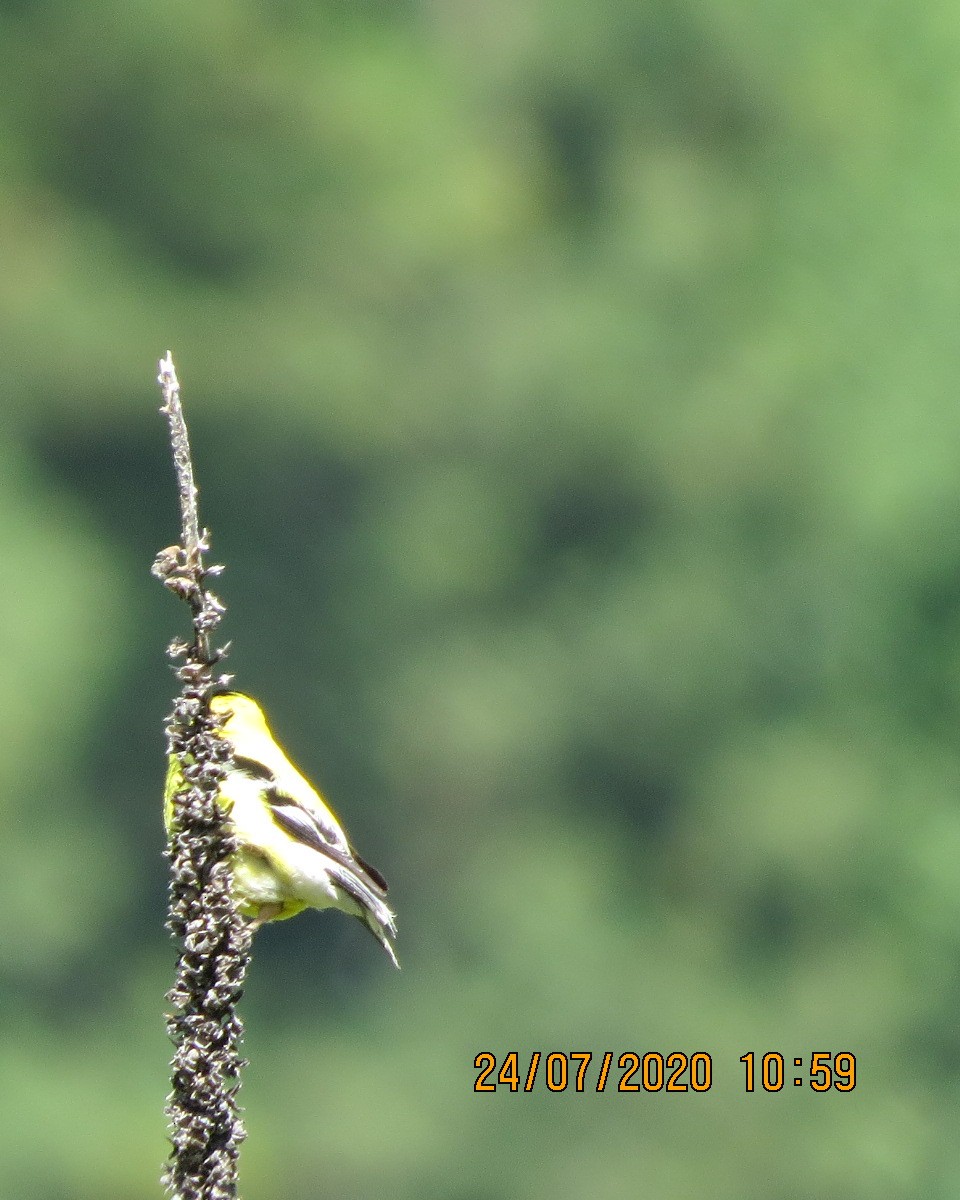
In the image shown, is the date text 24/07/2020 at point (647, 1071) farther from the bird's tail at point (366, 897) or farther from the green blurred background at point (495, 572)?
the bird's tail at point (366, 897)

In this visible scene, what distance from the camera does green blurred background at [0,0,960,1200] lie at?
11.9 m

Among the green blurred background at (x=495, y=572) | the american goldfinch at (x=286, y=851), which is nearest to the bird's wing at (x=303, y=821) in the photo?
the american goldfinch at (x=286, y=851)

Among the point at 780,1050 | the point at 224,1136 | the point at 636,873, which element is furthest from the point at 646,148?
the point at 224,1136

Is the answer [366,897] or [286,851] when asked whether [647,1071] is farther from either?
[286,851]

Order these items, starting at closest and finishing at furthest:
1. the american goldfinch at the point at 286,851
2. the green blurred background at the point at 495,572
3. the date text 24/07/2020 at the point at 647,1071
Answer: the american goldfinch at the point at 286,851
the date text 24/07/2020 at the point at 647,1071
the green blurred background at the point at 495,572

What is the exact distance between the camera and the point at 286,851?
3.45 m

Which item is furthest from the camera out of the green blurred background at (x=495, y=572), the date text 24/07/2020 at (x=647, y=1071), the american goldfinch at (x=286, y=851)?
the green blurred background at (x=495, y=572)

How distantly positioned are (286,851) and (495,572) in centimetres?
977

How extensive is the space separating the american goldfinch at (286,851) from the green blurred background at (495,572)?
7828 millimetres

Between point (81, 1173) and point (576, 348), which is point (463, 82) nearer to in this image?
point (576, 348)

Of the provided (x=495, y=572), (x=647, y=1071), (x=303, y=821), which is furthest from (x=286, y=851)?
(x=495, y=572)

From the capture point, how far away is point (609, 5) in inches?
562

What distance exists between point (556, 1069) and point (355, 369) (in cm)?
491

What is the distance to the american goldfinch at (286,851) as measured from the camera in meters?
3.44
